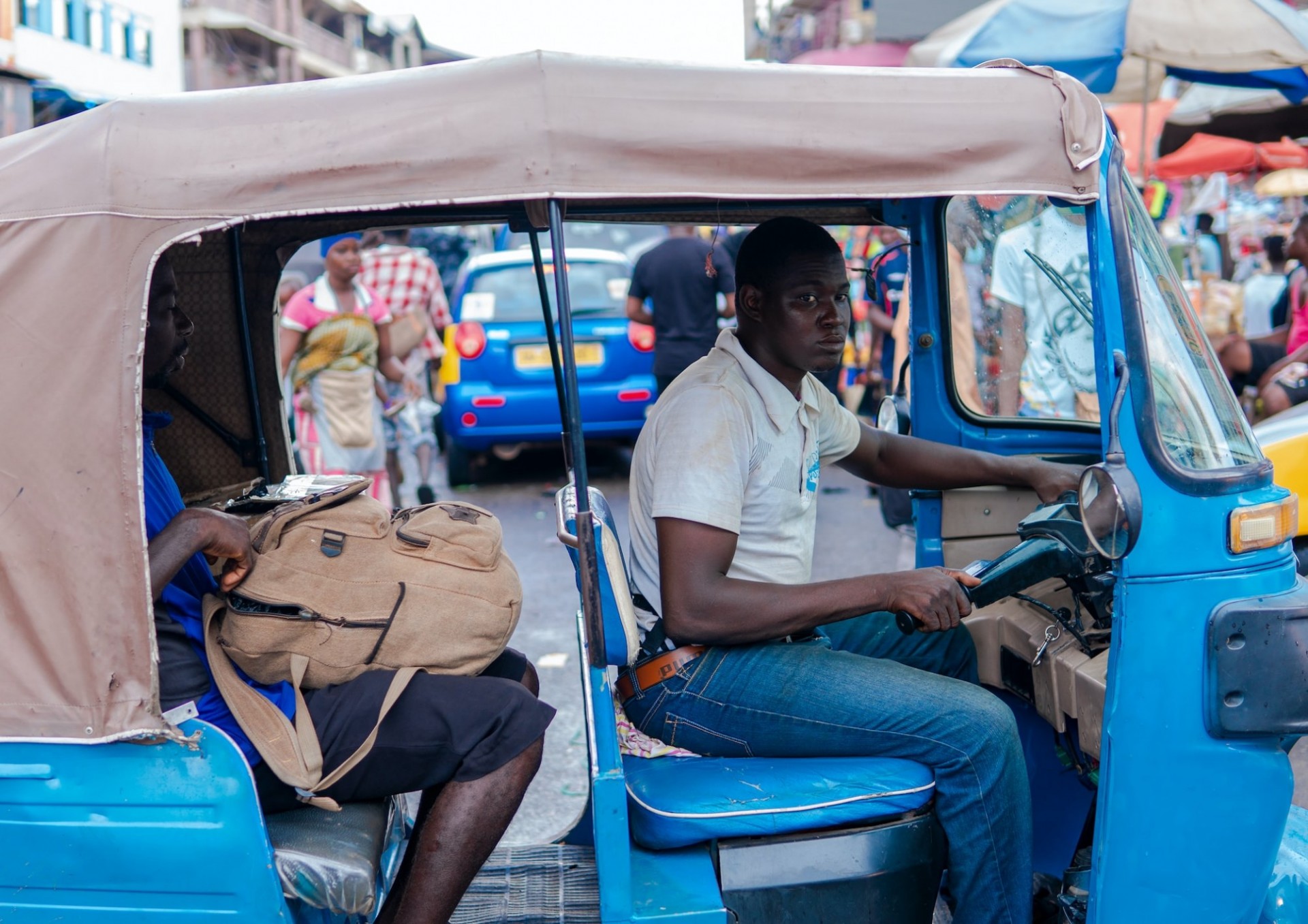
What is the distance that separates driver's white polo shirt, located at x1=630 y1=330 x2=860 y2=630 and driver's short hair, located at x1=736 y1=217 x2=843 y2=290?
6.0 inches

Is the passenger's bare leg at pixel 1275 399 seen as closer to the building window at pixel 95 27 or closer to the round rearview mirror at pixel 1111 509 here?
the round rearview mirror at pixel 1111 509

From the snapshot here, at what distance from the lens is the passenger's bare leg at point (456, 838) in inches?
82.7

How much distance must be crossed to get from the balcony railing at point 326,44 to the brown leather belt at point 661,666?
162 ft

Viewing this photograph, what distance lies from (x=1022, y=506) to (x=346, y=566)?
72.8 inches

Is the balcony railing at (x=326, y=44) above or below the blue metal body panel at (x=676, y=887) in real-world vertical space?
above

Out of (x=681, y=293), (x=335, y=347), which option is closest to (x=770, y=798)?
(x=335, y=347)

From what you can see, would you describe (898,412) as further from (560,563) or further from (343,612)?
(560,563)

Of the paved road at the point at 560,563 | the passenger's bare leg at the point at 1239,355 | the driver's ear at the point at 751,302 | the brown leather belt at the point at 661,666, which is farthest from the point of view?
the passenger's bare leg at the point at 1239,355

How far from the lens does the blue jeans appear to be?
2.19 meters

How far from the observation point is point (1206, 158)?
11852 millimetres

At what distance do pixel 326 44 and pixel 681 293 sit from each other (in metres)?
47.0

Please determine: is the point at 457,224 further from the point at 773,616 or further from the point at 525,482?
the point at 525,482

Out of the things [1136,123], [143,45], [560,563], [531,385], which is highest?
[143,45]

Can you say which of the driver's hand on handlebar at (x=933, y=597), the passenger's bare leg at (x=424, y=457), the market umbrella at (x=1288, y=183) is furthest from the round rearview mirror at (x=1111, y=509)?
the market umbrella at (x=1288, y=183)
